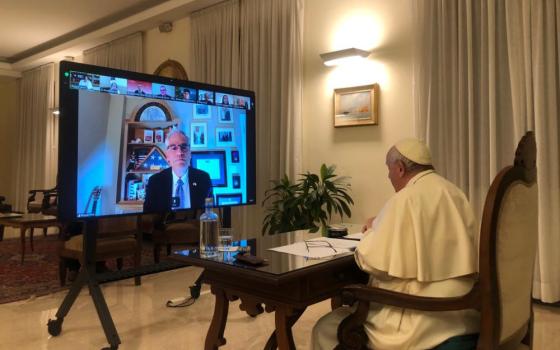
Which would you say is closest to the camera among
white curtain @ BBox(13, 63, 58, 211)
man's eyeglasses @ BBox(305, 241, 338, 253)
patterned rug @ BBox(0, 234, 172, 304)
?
man's eyeglasses @ BBox(305, 241, 338, 253)

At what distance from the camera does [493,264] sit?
1319 mm

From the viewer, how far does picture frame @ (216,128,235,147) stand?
3416 mm

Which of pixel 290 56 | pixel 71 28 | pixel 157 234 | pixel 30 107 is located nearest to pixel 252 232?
pixel 157 234

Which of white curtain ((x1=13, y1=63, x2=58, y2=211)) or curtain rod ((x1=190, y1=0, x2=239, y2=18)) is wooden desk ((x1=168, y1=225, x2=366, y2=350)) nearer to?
curtain rod ((x1=190, y1=0, x2=239, y2=18))

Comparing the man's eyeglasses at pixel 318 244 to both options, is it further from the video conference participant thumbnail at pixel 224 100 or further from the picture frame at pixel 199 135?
the video conference participant thumbnail at pixel 224 100

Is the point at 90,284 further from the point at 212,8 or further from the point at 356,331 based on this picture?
the point at 212,8

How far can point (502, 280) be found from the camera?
1.36m

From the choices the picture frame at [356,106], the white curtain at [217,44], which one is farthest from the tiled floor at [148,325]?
the white curtain at [217,44]

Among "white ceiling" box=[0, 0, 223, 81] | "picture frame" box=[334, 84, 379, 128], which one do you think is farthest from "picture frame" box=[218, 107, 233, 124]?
"white ceiling" box=[0, 0, 223, 81]

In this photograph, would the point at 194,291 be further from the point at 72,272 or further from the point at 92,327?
the point at 72,272

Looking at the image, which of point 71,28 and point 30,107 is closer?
point 71,28

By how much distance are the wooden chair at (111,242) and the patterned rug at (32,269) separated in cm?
29

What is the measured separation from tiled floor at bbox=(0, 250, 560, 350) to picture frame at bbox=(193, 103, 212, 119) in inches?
60.9

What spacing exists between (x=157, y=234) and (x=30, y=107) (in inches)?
265
